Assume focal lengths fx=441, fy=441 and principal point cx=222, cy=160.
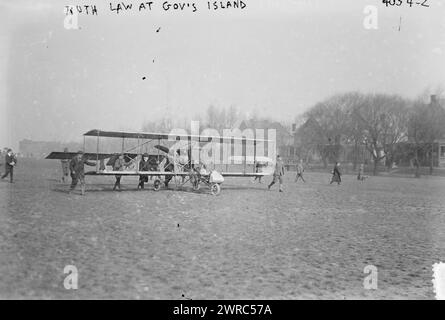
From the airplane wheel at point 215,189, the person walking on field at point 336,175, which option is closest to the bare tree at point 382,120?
the person walking on field at point 336,175

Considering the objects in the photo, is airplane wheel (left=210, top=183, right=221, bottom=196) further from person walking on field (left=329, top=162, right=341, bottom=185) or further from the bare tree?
the bare tree

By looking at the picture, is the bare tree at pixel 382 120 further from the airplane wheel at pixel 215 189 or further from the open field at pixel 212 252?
the open field at pixel 212 252

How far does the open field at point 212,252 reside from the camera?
4.75 metres

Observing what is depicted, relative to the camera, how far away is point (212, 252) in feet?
21.5

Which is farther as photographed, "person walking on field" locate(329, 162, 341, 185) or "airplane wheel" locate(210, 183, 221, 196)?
"person walking on field" locate(329, 162, 341, 185)

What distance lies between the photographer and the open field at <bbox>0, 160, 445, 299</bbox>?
4.75m

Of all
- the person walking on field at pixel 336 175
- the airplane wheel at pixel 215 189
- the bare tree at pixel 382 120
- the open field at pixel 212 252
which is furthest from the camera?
the bare tree at pixel 382 120

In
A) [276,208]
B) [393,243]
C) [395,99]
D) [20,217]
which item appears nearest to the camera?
[393,243]

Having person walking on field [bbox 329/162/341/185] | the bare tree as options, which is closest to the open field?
person walking on field [bbox 329/162/341/185]

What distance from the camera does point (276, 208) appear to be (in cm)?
1303

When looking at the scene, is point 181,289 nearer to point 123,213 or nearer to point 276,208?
point 123,213

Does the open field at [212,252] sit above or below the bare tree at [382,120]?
below

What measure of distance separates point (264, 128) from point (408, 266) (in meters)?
62.1
